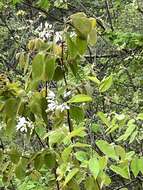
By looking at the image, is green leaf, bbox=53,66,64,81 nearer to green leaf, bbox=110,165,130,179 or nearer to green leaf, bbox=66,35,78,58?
green leaf, bbox=66,35,78,58

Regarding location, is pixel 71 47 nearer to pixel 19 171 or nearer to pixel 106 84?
pixel 106 84

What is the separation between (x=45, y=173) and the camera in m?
4.17

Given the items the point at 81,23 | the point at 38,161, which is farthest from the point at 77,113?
the point at 81,23

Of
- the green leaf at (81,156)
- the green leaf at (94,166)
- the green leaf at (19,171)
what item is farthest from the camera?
the green leaf at (19,171)

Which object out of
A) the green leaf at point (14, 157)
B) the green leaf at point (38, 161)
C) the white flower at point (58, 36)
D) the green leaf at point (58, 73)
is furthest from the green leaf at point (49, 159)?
the white flower at point (58, 36)

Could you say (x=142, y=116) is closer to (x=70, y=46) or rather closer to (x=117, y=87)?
(x=70, y=46)

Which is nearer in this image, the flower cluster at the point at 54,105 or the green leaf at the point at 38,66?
the green leaf at the point at 38,66

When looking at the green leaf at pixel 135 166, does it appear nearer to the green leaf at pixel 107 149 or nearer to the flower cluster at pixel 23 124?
the green leaf at pixel 107 149

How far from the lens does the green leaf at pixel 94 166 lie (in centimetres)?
120

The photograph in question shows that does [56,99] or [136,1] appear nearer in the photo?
[56,99]

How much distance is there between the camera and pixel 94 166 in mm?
1212

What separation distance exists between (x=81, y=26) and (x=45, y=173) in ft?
10.1

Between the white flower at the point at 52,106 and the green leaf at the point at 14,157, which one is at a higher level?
the white flower at the point at 52,106

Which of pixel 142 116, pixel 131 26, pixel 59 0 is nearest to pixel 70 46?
pixel 142 116
